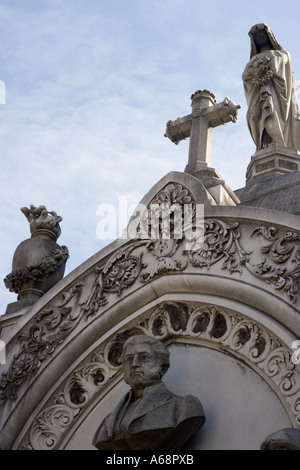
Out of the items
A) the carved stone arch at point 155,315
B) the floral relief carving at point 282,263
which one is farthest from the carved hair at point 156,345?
the floral relief carving at point 282,263

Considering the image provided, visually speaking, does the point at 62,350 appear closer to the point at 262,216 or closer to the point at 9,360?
the point at 9,360

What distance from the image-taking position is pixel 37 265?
35.1ft

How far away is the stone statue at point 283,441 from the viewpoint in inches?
296

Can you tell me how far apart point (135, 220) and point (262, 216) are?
5.08ft

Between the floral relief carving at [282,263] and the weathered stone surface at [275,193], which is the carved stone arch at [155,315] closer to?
the floral relief carving at [282,263]

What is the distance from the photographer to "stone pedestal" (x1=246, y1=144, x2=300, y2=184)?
11602mm

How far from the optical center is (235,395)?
893 centimetres

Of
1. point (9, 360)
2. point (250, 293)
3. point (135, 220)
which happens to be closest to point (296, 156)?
point (135, 220)

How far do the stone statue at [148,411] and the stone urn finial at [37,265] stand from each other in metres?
1.97

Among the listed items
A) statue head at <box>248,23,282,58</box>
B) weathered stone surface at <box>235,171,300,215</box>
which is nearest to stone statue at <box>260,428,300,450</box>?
weathered stone surface at <box>235,171,300,215</box>

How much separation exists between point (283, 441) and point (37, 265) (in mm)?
3974

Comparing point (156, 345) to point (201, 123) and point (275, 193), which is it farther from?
point (201, 123)

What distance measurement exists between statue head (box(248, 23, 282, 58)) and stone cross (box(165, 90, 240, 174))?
4.25 ft
